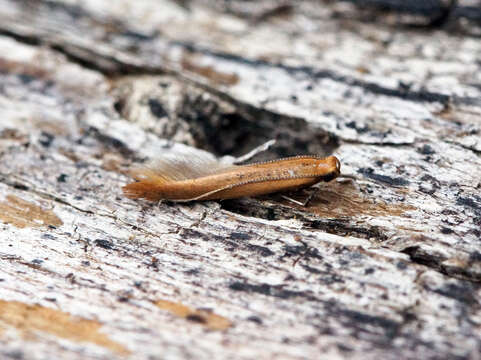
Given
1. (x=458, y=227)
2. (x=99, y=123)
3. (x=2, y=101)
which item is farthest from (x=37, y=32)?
(x=458, y=227)

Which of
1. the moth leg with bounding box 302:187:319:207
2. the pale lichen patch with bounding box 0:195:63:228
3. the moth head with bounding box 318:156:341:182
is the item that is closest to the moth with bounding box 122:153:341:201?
the moth head with bounding box 318:156:341:182

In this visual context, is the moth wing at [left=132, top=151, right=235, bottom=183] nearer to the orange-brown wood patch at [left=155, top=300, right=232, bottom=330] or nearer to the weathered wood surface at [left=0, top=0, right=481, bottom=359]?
the weathered wood surface at [left=0, top=0, right=481, bottom=359]

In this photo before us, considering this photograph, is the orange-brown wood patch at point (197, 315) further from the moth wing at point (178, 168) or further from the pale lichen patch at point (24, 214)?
the pale lichen patch at point (24, 214)

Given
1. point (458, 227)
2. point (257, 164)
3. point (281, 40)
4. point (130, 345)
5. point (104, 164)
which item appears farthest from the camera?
point (281, 40)

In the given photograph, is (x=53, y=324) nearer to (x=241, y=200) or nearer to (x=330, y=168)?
(x=241, y=200)

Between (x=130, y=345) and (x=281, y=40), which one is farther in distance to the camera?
(x=281, y=40)

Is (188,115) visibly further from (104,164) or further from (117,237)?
(117,237)

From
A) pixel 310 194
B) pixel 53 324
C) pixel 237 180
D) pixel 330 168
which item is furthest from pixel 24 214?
pixel 330 168
